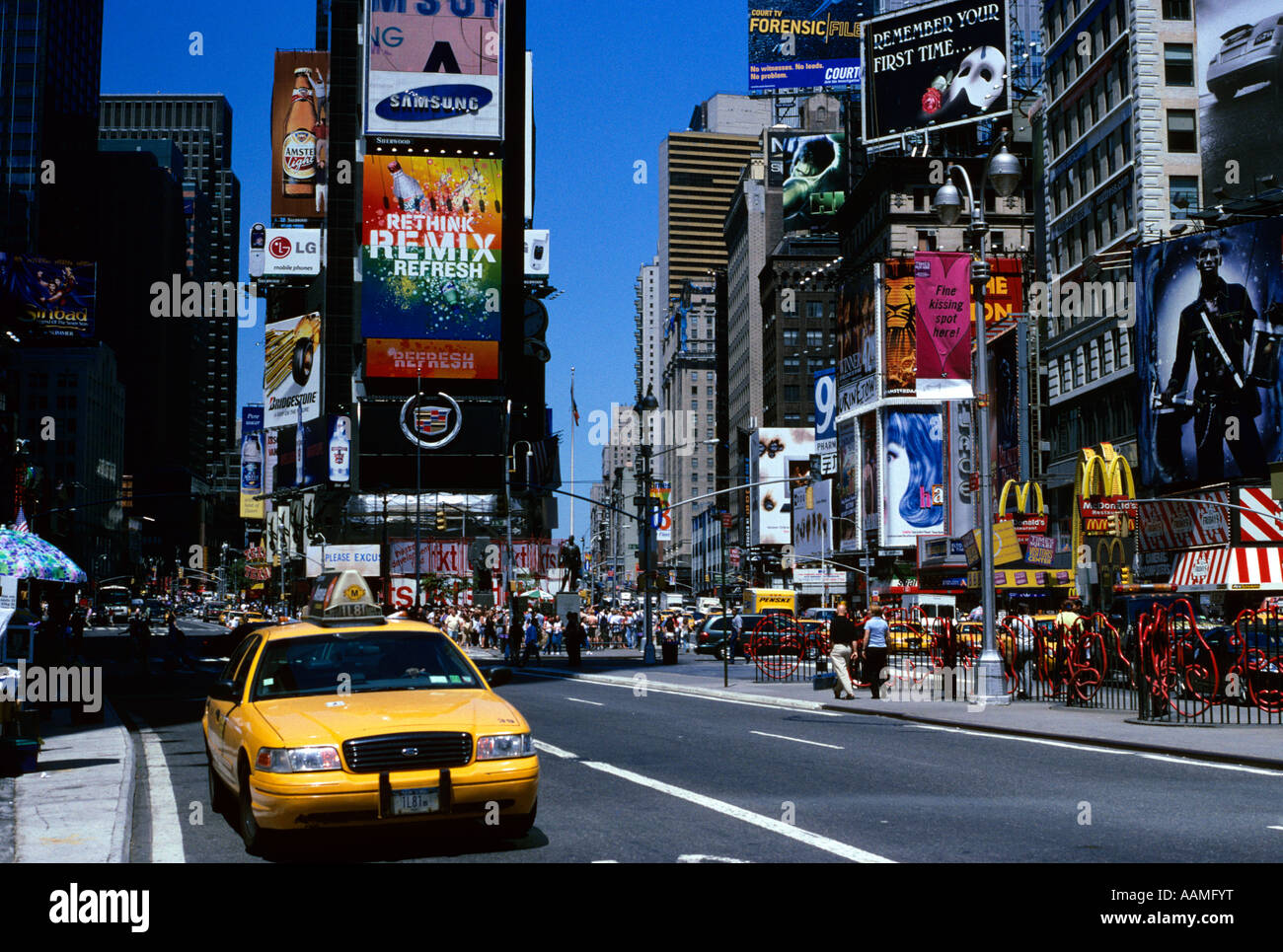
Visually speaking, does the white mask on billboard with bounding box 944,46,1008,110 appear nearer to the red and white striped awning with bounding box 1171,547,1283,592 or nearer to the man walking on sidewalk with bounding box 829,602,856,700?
the red and white striped awning with bounding box 1171,547,1283,592

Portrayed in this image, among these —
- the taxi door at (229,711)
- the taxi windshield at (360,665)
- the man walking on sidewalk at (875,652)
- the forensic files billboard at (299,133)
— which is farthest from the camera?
the forensic files billboard at (299,133)

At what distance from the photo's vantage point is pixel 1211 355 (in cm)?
5550

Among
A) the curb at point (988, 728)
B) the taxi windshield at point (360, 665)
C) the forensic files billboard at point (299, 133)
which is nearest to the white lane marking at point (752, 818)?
the taxi windshield at point (360, 665)

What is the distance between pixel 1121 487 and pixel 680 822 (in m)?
41.5

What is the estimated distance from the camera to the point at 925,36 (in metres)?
94.2

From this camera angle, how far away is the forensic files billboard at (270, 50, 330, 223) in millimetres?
130750

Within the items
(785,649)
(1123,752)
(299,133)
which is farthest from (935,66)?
(1123,752)

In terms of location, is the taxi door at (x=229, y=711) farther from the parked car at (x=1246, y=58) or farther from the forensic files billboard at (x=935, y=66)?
the forensic files billboard at (x=935, y=66)

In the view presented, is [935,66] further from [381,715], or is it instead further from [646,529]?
[381,715]

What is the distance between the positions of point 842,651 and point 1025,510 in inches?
1655

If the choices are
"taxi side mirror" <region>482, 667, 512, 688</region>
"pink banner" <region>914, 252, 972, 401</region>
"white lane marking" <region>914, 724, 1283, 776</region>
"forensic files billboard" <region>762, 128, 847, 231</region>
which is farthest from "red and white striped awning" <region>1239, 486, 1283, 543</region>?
"forensic files billboard" <region>762, 128, 847, 231</region>

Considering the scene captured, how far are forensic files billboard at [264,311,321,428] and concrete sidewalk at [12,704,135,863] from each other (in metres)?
104

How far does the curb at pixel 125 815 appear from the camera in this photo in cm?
943

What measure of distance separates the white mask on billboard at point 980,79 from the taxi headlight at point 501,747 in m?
89.5
